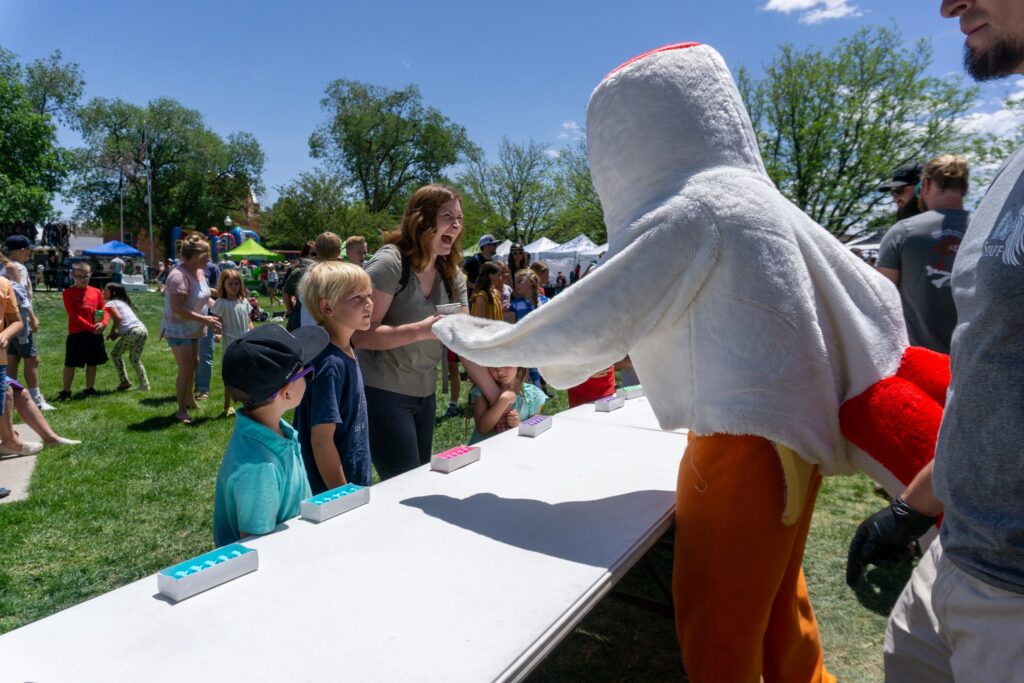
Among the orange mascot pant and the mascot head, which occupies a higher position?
the mascot head

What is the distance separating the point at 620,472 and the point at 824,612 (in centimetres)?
154

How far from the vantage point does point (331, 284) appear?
2.26 meters

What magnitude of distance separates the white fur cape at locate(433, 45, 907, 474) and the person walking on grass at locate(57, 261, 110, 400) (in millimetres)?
7158

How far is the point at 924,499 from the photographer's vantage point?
4.13ft

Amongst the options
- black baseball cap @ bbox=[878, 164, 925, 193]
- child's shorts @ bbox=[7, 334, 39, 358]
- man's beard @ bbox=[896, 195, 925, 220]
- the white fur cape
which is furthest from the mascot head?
child's shorts @ bbox=[7, 334, 39, 358]

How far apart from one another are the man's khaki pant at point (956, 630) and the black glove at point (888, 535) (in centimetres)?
6

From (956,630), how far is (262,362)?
1684 mm

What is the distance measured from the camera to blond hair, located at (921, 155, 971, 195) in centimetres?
331

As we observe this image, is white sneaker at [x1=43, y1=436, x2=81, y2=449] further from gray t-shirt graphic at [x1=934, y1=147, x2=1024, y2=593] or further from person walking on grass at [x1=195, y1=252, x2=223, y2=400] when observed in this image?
gray t-shirt graphic at [x1=934, y1=147, x2=1024, y2=593]

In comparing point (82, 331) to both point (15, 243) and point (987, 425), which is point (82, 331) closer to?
point (15, 243)

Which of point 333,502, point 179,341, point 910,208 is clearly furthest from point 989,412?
point 179,341

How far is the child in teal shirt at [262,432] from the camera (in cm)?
157

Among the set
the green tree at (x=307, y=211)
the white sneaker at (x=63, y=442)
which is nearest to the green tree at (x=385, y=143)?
the green tree at (x=307, y=211)

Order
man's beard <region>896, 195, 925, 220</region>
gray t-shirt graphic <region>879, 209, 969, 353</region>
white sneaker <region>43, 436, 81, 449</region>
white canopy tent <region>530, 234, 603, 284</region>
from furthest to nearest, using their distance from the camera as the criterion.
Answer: white canopy tent <region>530, 234, 603, 284</region> < white sneaker <region>43, 436, 81, 449</region> < man's beard <region>896, 195, 925, 220</region> < gray t-shirt graphic <region>879, 209, 969, 353</region>
